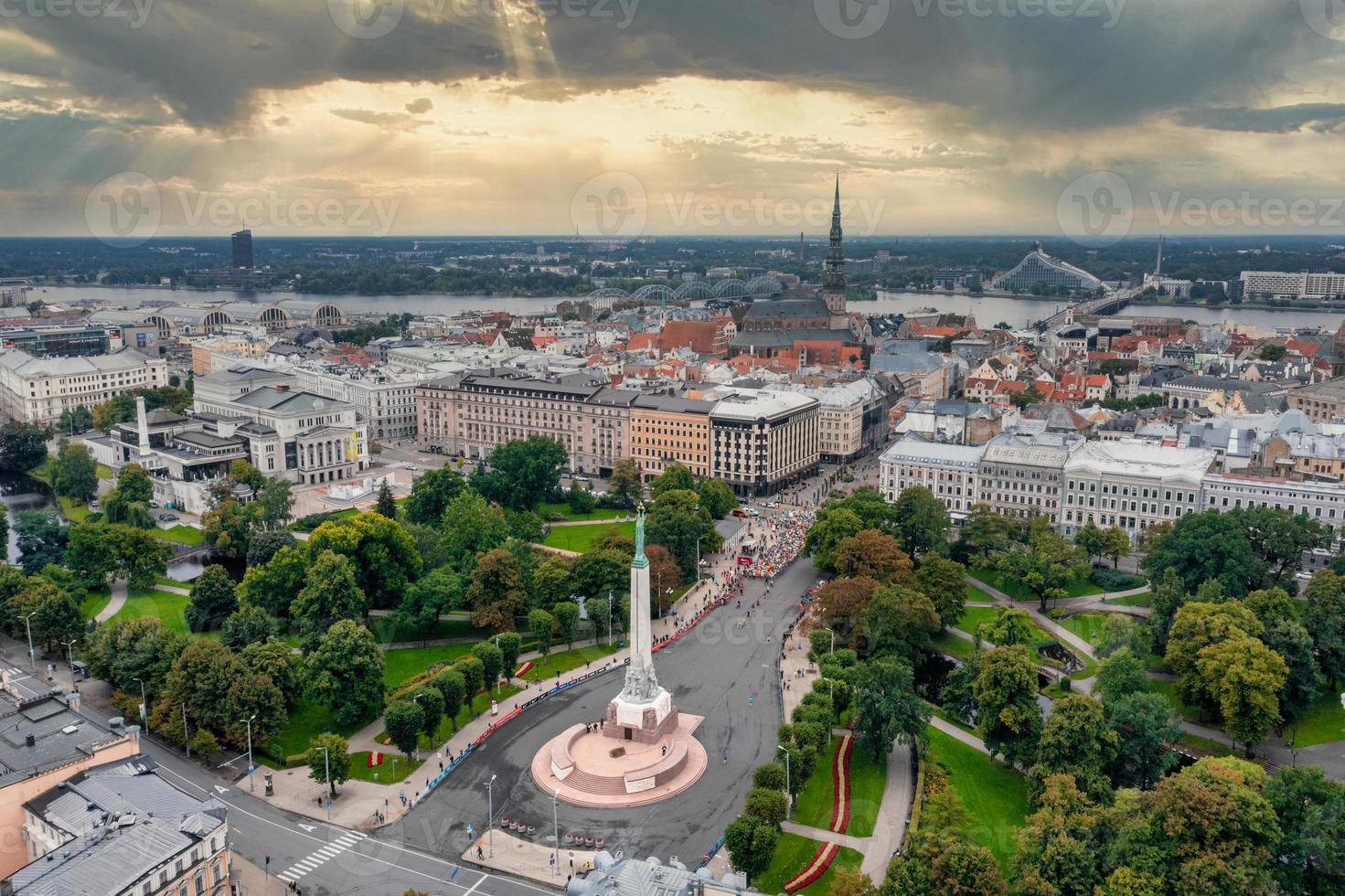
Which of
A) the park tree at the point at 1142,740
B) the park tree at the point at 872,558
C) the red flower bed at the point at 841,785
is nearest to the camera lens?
the red flower bed at the point at 841,785

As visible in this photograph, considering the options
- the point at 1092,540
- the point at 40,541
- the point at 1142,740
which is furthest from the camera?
the point at 40,541

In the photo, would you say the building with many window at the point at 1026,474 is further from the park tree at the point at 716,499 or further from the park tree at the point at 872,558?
the park tree at the point at 716,499

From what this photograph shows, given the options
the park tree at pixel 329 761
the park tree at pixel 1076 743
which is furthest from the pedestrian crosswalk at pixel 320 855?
the park tree at pixel 1076 743

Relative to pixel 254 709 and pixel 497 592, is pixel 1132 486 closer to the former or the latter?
pixel 497 592

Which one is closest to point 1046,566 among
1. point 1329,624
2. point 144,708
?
point 1329,624

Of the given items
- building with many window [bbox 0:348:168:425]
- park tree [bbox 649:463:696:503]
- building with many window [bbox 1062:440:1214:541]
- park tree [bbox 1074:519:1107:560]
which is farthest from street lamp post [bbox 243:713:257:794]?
building with many window [bbox 0:348:168:425]

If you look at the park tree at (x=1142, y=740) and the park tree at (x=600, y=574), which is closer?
the park tree at (x=1142, y=740)

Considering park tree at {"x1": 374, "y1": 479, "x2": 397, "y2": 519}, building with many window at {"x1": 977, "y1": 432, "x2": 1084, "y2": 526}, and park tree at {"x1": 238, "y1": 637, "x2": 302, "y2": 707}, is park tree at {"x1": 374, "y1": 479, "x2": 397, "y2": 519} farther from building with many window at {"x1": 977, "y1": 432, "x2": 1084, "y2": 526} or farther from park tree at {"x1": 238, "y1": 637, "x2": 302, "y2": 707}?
building with many window at {"x1": 977, "y1": 432, "x2": 1084, "y2": 526}
